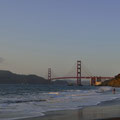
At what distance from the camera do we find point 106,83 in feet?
549

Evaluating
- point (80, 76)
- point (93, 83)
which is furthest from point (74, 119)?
point (93, 83)

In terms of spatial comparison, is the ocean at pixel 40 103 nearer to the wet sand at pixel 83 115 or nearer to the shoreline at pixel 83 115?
the shoreline at pixel 83 115

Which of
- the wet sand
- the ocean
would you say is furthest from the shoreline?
the ocean

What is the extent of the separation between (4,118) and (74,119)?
3580 mm

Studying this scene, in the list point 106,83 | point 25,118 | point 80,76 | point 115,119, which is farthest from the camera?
point 106,83

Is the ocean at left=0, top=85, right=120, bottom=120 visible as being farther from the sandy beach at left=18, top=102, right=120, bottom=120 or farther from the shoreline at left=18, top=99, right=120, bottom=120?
the sandy beach at left=18, top=102, right=120, bottom=120

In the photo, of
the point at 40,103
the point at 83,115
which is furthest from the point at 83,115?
the point at 40,103

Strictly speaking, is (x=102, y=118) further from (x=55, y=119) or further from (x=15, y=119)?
(x=15, y=119)

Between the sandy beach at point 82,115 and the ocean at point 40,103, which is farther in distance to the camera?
the ocean at point 40,103

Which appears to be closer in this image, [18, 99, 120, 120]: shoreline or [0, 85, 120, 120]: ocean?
[18, 99, 120, 120]: shoreline

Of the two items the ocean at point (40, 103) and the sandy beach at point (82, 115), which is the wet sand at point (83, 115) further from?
the ocean at point (40, 103)

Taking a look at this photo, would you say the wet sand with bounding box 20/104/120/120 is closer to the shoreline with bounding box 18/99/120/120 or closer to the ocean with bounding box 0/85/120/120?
the shoreline with bounding box 18/99/120/120

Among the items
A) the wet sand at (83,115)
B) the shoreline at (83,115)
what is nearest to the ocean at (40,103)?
the shoreline at (83,115)

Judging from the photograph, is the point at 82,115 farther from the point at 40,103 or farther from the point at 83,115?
the point at 40,103
